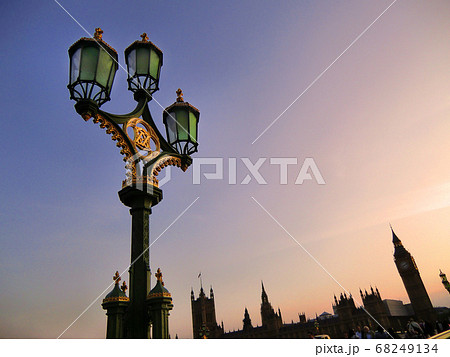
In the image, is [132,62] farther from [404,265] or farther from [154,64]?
[404,265]

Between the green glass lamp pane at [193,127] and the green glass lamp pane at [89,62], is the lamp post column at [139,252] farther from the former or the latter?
the green glass lamp pane at [89,62]

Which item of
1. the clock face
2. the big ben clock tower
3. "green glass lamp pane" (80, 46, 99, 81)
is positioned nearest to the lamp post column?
"green glass lamp pane" (80, 46, 99, 81)

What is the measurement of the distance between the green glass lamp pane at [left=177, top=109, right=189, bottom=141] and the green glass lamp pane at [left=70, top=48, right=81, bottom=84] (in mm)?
1526

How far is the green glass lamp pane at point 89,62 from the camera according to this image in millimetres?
3533

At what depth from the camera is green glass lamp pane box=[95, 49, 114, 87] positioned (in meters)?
3.59

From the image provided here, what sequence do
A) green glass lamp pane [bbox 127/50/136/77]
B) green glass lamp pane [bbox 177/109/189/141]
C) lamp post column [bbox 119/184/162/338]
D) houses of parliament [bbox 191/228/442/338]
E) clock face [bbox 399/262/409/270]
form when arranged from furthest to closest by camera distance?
clock face [bbox 399/262/409/270] < houses of parliament [bbox 191/228/442/338] < green glass lamp pane [bbox 177/109/189/141] < green glass lamp pane [bbox 127/50/136/77] < lamp post column [bbox 119/184/162/338]

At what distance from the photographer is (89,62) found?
11.8ft

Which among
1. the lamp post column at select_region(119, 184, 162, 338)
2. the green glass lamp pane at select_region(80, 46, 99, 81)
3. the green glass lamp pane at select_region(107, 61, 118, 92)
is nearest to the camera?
the lamp post column at select_region(119, 184, 162, 338)

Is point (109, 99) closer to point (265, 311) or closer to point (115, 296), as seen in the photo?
point (115, 296)

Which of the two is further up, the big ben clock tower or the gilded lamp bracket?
the big ben clock tower

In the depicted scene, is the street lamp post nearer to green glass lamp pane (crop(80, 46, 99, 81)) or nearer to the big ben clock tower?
green glass lamp pane (crop(80, 46, 99, 81))
